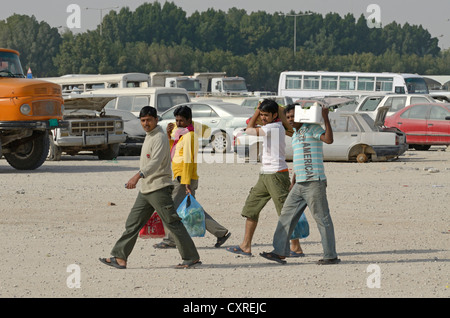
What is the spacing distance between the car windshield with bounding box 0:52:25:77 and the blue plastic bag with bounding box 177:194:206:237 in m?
11.5

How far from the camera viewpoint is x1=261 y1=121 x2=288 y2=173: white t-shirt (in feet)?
33.5

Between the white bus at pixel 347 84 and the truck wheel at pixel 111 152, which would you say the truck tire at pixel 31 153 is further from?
the white bus at pixel 347 84

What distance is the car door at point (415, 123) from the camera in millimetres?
28688

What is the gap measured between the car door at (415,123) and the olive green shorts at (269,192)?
62.0ft

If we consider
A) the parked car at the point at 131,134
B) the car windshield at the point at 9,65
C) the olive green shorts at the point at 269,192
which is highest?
the car windshield at the point at 9,65

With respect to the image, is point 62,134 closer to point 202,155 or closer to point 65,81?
point 202,155

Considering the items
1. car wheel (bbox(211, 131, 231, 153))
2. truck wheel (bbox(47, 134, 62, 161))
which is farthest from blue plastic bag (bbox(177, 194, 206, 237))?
car wheel (bbox(211, 131, 231, 153))

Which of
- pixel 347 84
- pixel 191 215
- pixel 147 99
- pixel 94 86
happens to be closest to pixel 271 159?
pixel 191 215

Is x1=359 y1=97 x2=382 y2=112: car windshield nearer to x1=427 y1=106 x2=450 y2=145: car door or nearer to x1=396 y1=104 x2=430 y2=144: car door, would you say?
x1=396 y1=104 x2=430 y2=144: car door

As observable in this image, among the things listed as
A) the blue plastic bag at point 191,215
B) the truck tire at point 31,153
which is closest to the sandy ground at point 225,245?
the blue plastic bag at point 191,215

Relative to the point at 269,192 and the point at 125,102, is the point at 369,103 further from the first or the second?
the point at 269,192

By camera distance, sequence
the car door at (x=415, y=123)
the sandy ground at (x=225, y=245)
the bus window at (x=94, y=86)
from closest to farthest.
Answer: the sandy ground at (x=225, y=245)
the car door at (x=415, y=123)
the bus window at (x=94, y=86)

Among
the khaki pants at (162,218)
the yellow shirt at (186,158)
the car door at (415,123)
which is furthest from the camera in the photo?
the car door at (415,123)
